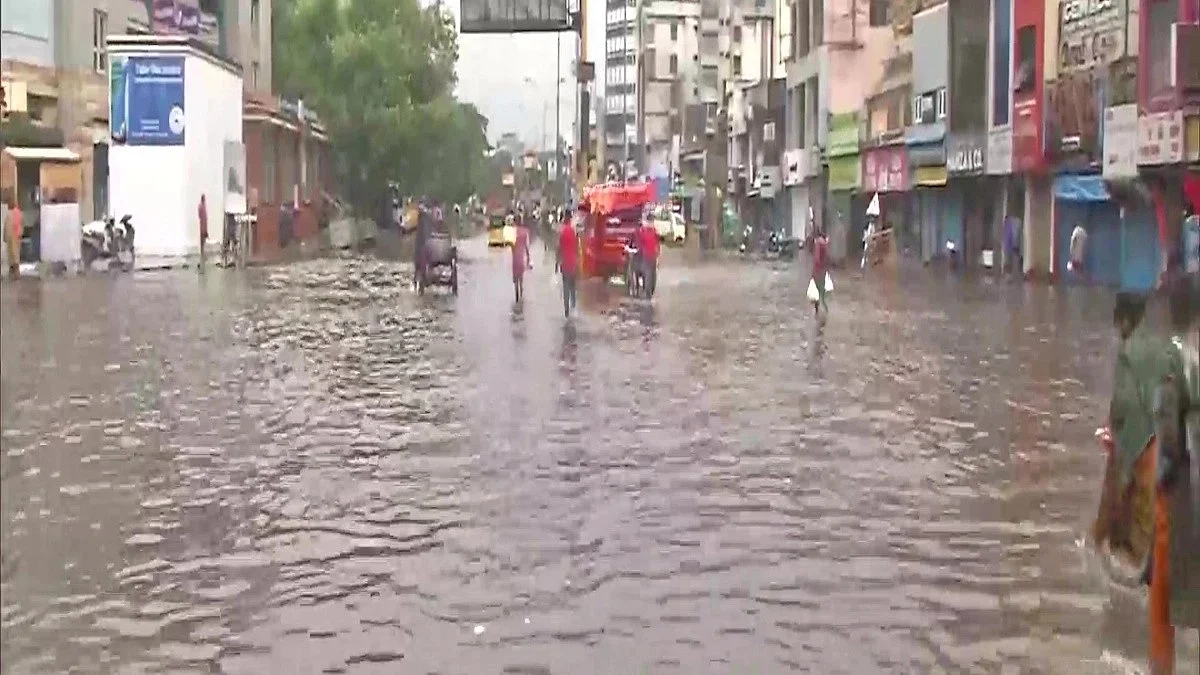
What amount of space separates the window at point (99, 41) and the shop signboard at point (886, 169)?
947 inches

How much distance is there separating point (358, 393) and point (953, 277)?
31.2 metres

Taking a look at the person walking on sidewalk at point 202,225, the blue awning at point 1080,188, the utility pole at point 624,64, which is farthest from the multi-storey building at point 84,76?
the utility pole at point 624,64

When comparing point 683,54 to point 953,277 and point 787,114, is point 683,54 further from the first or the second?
point 953,277

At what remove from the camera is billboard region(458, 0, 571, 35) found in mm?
63688

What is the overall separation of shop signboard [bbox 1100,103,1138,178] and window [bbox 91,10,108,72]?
25070mm

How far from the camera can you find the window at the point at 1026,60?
147 feet

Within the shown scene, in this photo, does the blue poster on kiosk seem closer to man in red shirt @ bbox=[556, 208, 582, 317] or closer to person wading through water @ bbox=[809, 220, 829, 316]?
man in red shirt @ bbox=[556, 208, 582, 317]

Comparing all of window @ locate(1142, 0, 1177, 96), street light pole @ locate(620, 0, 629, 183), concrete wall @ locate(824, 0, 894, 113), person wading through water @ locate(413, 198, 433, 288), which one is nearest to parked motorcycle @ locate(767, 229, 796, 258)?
concrete wall @ locate(824, 0, 894, 113)

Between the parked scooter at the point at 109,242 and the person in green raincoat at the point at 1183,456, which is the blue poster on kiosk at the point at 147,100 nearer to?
the parked scooter at the point at 109,242

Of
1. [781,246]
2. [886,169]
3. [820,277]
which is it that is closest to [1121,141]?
[820,277]

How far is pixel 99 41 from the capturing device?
48281 millimetres

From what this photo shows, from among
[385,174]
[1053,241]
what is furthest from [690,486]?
[385,174]

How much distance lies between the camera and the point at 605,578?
9.06m

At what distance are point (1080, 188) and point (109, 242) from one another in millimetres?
21794
